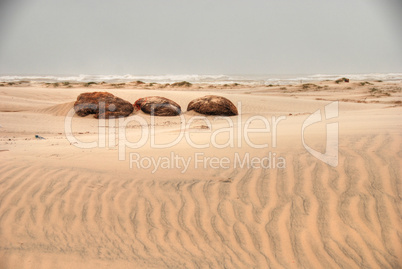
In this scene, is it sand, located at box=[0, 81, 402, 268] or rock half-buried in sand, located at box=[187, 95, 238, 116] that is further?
rock half-buried in sand, located at box=[187, 95, 238, 116]

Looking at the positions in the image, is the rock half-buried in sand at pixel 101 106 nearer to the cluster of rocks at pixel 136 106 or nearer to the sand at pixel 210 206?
the cluster of rocks at pixel 136 106

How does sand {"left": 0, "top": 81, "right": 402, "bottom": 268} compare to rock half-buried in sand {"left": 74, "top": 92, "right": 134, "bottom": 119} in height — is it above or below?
below

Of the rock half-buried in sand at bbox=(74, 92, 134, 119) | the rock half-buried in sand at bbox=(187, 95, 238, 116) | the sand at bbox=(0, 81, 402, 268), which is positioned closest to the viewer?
the sand at bbox=(0, 81, 402, 268)

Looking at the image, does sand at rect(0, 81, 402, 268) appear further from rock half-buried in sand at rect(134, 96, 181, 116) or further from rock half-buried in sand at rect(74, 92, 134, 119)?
rock half-buried in sand at rect(134, 96, 181, 116)

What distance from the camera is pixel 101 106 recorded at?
1098cm

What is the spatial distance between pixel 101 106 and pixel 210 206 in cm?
831

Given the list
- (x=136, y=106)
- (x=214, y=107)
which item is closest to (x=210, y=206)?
(x=214, y=107)

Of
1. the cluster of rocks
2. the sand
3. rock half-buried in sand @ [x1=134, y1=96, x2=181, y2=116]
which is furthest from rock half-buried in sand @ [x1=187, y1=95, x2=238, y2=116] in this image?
the sand

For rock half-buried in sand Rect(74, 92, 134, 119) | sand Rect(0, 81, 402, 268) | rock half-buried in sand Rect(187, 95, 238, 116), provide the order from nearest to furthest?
sand Rect(0, 81, 402, 268) → rock half-buried in sand Rect(74, 92, 134, 119) → rock half-buried in sand Rect(187, 95, 238, 116)

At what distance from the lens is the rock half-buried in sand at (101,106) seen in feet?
35.9

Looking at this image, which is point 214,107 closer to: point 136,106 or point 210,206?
point 136,106

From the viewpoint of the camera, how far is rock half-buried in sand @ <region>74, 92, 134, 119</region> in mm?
10930

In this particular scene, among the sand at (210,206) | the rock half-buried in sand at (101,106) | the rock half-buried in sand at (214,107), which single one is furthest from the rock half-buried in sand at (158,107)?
the sand at (210,206)

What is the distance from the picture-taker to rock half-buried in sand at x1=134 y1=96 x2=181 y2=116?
37.6 feet
